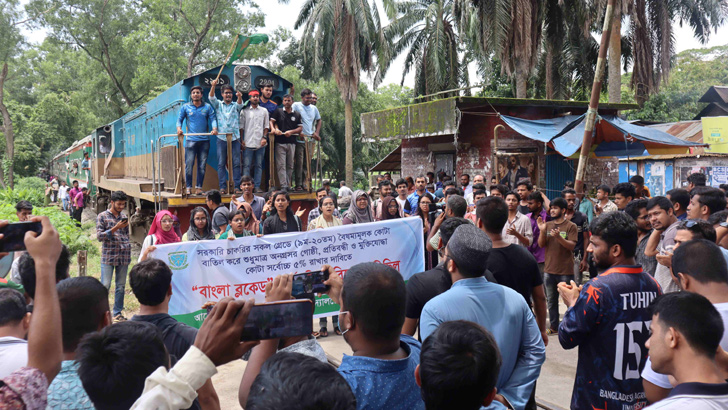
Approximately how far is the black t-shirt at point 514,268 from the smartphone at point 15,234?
280 centimetres

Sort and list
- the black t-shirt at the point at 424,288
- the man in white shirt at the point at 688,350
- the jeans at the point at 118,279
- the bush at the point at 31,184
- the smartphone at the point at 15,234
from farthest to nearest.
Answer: the bush at the point at 31,184, the jeans at the point at 118,279, the black t-shirt at the point at 424,288, the smartphone at the point at 15,234, the man in white shirt at the point at 688,350

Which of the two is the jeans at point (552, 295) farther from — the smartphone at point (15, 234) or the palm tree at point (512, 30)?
the palm tree at point (512, 30)

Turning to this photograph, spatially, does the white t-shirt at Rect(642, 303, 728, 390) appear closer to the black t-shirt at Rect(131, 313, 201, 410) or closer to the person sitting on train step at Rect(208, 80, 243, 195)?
the black t-shirt at Rect(131, 313, 201, 410)

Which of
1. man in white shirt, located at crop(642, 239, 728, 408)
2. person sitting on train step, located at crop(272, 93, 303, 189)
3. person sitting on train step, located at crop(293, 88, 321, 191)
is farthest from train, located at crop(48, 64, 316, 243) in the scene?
man in white shirt, located at crop(642, 239, 728, 408)

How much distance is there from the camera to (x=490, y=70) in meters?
27.9

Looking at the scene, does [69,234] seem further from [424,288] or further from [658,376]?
[658,376]

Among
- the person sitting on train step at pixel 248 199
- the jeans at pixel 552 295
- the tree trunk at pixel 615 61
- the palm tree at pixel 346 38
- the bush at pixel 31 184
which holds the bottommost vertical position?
the jeans at pixel 552 295

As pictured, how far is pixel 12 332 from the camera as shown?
2.65m

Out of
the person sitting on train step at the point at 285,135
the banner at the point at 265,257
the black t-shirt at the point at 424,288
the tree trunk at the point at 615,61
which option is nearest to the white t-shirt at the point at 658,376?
the black t-shirt at the point at 424,288

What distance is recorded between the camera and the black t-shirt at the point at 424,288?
3.55 meters

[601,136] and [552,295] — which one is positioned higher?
[601,136]

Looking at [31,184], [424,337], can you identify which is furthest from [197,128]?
[31,184]

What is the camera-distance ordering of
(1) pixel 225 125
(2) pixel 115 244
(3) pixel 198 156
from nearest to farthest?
(2) pixel 115 244
(1) pixel 225 125
(3) pixel 198 156

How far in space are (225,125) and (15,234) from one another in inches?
306
